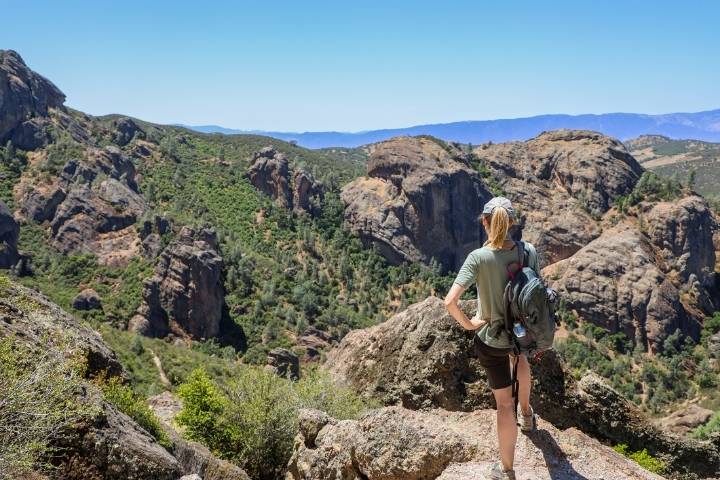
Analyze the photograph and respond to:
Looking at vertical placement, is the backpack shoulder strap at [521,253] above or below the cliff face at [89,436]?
Result: above

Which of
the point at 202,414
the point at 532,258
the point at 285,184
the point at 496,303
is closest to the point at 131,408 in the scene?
the point at 202,414

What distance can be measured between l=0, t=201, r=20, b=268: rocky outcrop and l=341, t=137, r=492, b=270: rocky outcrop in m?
63.8

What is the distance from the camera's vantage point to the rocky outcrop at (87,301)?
5953 cm

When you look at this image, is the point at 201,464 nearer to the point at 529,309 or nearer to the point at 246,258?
the point at 529,309

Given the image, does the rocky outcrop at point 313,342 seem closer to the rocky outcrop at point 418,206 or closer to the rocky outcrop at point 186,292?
the rocky outcrop at point 186,292

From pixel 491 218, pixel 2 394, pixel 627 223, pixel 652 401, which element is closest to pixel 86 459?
pixel 2 394

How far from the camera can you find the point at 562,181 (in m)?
118

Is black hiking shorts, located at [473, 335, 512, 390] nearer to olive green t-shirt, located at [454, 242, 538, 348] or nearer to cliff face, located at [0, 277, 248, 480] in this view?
olive green t-shirt, located at [454, 242, 538, 348]

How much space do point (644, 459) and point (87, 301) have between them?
6204 centimetres

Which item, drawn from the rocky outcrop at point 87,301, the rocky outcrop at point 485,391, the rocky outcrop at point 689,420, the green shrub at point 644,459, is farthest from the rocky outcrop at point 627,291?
the green shrub at point 644,459

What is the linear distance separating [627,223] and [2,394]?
112 m

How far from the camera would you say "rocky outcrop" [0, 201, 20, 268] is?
209 ft

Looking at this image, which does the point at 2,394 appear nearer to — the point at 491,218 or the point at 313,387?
the point at 491,218

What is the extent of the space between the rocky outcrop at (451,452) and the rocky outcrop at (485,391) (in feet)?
9.55
